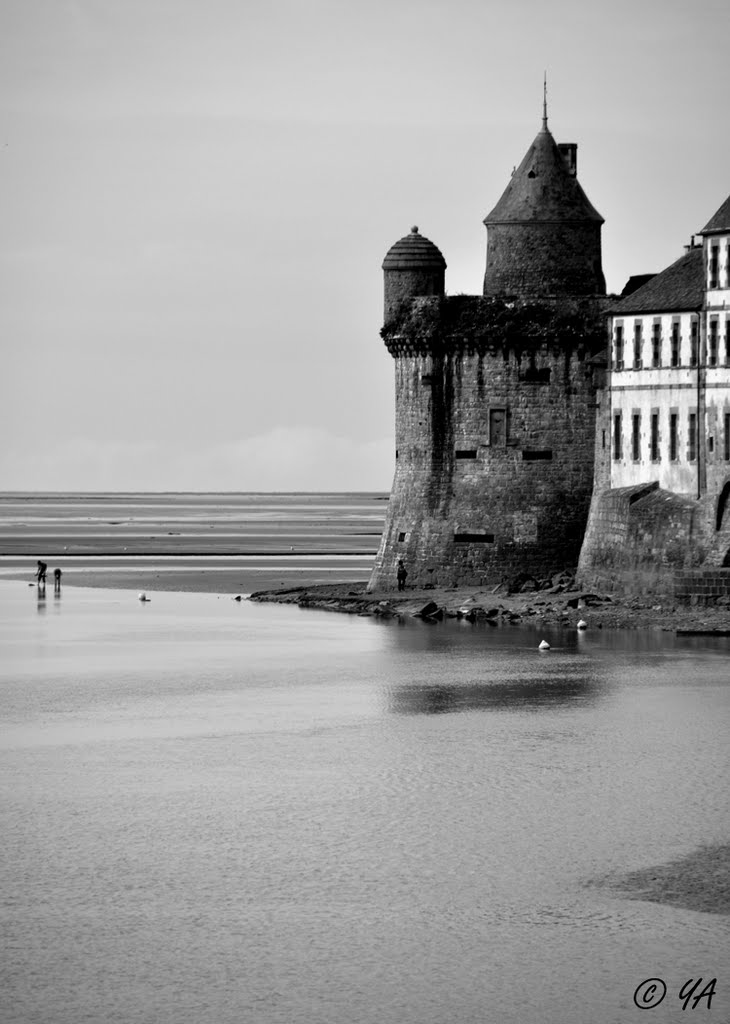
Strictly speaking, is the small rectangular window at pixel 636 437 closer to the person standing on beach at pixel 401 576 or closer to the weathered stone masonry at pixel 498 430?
the weathered stone masonry at pixel 498 430

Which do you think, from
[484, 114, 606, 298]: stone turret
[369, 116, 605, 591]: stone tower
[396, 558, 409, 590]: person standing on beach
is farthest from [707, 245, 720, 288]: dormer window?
[396, 558, 409, 590]: person standing on beach

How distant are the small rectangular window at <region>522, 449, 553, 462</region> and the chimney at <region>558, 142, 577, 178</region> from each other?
901cm

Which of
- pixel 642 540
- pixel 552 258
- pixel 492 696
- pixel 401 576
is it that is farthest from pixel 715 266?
pixel 492 696

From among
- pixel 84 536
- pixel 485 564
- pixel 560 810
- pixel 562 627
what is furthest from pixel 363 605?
pixel 84 536

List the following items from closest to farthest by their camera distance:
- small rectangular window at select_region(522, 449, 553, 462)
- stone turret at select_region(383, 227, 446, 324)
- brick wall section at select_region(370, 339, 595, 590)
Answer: brick wall section at select_region(370, 339, 595, 590), small rectangular window at select_region(522, 449, 553, 462), stone turret at select_region(383, 227, 446, 324)

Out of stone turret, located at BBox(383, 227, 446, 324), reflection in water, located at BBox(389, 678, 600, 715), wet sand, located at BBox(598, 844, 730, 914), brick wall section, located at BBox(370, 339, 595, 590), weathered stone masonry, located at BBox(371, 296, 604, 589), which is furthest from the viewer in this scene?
stone turret, located at BBox(383, 227, 446, 324)

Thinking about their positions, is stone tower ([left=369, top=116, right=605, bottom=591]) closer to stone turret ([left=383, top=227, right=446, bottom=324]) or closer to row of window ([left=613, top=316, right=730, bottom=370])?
stone turret ([left=383, top=227, right=446, bottom=324])

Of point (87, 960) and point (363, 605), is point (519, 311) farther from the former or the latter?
point (87, 960)

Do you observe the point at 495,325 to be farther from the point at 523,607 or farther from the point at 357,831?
the point at 357,831

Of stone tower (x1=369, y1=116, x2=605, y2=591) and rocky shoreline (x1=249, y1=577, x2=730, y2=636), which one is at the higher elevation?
stone tower (x1=369, y1=116, x2=605, y2=591)

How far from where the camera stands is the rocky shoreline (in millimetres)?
63344

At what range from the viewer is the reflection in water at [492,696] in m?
48.7

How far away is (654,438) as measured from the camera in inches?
2640

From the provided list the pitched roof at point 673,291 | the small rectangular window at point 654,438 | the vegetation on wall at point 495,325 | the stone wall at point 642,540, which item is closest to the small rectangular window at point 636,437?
the small rectangular window at point 654,438
